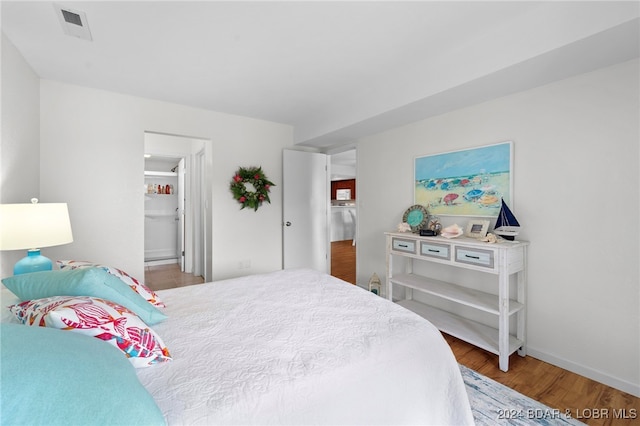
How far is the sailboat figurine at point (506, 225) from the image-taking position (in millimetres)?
2240

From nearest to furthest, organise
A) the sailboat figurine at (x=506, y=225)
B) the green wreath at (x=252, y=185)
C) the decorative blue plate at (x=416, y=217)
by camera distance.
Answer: the sailboat figurine at (x=506, y=225) → the decorative blue plate at (x=416, y=217) → the green wreath at (x=252, y=185)

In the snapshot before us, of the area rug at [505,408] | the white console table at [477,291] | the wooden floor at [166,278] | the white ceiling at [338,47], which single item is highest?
the white ceiling at [338,47]

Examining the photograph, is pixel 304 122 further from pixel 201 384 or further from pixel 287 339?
pixel 201 384

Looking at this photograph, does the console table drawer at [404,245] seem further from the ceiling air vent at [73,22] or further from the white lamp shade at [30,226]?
the ceiling air vent at [73,22]

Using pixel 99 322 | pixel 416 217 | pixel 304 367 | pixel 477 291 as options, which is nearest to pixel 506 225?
pixel 477 291

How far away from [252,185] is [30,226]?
7.86 ft

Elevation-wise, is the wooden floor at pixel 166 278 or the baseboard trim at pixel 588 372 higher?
the wooden floor at pixel 166 278

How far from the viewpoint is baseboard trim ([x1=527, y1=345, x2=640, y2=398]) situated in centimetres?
184

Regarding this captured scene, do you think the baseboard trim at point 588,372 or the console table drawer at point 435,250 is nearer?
the baseboard trim at point 588,372

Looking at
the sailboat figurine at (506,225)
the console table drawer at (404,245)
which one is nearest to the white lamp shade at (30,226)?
the console table drawer at (404,245)

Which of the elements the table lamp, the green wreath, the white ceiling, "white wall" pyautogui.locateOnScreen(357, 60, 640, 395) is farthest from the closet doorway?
"white wall" pyautogui.locateOnScreen(357, 60, 640, 395)

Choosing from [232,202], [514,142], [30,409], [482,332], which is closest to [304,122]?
[232,202]

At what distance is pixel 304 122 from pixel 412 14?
238 cm

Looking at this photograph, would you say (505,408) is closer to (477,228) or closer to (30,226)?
(477,228)
